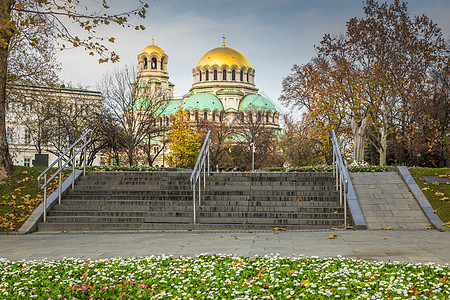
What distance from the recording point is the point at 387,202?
12172 millimetres

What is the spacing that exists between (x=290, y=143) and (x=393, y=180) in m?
35.6

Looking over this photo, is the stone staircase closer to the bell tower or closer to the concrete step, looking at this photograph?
the concrete step

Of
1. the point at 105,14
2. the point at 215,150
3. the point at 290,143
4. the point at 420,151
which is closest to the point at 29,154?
the point at 215,150

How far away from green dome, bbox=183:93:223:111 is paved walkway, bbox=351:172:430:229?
79.0 m

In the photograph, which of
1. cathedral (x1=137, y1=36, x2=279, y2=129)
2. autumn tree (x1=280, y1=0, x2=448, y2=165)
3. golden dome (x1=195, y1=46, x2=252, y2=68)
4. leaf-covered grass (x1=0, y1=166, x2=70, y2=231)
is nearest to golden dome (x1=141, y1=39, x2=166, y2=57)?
cathedral (x1=137, y1=36, x2=279, y2=129)

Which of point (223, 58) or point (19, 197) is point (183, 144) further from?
point (223, 58)

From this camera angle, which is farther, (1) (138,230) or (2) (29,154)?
(2) (29,154)

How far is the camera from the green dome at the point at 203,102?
93.3 meters

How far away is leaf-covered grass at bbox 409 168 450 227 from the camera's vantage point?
37.3 feet

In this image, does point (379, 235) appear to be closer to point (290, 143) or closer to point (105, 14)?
point (105, 14)

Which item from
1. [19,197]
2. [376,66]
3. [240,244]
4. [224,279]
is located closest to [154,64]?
[376,66]

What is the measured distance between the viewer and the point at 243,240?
9.20 metres

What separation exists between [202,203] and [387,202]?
4.88 meters

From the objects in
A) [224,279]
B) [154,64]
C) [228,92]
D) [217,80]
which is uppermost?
[154,64]
